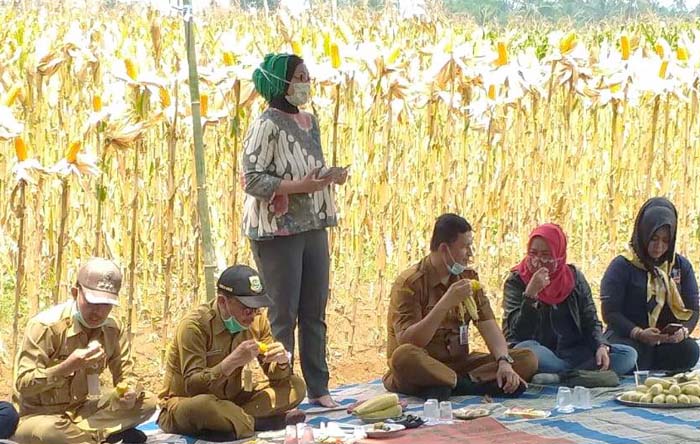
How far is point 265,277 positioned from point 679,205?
12.0 ft

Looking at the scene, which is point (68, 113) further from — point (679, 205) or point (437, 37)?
point (679, 205)

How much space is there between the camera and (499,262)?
266 inches

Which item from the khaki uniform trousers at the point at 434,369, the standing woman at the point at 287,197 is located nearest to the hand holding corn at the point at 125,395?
the standing woman at the point at 287,197

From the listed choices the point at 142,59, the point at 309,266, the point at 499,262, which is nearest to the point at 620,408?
the point at 309,266

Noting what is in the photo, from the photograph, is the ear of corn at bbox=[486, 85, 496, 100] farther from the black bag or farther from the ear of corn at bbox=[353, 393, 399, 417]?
the ear of corn at bbox=[353, 393, 399, 417]

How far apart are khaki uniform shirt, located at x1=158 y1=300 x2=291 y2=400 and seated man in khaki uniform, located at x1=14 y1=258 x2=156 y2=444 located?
20cm

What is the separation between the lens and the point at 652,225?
5.65 m

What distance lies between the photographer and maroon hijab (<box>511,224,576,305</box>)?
17.9 ft

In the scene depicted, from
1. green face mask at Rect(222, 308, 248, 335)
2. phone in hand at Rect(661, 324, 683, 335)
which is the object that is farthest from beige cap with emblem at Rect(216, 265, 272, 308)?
phone in hand at Rect(661, 324, 683, 335)

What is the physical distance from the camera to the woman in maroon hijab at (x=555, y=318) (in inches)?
215

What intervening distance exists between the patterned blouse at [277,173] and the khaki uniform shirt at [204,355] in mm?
451

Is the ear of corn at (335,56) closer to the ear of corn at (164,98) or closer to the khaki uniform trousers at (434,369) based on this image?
the ear of corn at (164,98)

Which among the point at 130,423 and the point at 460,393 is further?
the point at 460,393

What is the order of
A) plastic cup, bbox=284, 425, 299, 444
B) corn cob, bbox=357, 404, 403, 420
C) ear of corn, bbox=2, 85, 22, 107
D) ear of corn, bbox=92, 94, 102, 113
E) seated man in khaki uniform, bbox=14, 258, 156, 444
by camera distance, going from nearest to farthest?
1. seated man in khaki uniform, bbox=14, 258, 156, 444
2. plastic cup, bbox=284, 425, 299, 444
3. corn cob, bbox=357, 404, 403, 420
4. ear of corn, bbox=2, 85, 22, 107
5. ear of corn, bbox=92, 94, 102, 113
